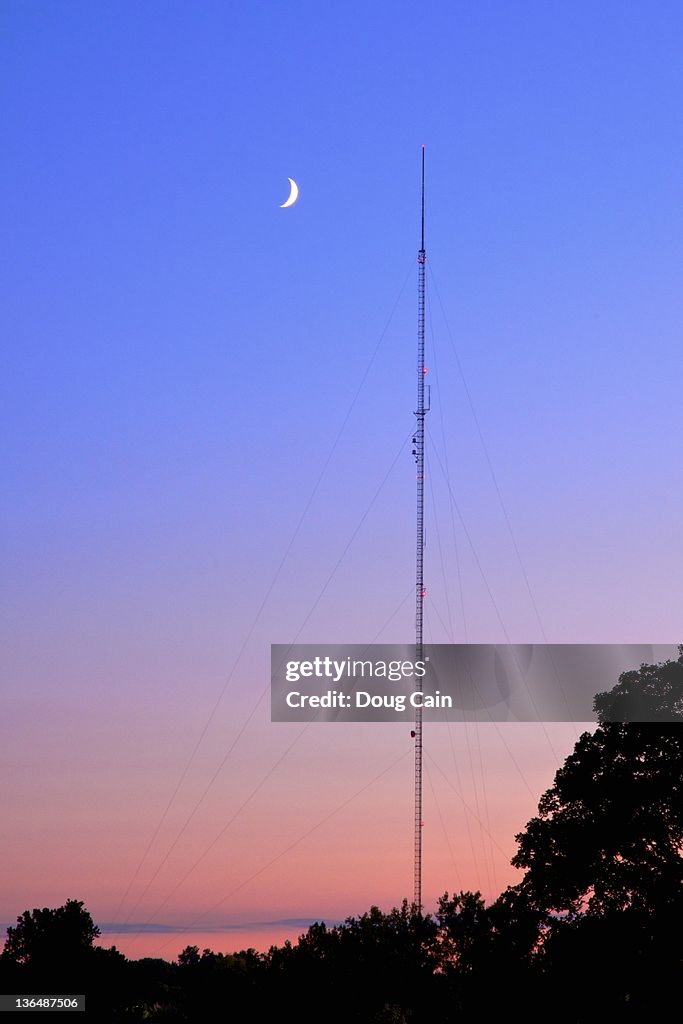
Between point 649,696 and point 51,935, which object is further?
point 51,935

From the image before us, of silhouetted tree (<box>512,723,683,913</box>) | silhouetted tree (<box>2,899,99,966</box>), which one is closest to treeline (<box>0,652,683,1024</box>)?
silhouetted tree (<box>512,723,683,913</box>)

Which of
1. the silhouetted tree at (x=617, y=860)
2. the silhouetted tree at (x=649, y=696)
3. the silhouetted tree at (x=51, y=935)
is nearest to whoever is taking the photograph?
the silhouetted tree at (x=617, y=860)

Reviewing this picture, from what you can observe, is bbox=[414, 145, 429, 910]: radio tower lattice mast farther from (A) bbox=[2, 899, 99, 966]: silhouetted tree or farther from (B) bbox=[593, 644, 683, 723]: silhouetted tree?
(A) bbox=[2, 899, 99, 966]: silhouetted tree

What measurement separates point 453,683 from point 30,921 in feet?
219

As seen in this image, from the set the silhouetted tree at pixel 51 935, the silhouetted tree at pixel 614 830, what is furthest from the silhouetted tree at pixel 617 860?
the silhouetted tree at pixel 51 935

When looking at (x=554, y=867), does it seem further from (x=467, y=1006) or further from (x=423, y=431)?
(x=423, y=431)

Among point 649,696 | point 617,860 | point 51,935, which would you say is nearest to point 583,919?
point 617,860

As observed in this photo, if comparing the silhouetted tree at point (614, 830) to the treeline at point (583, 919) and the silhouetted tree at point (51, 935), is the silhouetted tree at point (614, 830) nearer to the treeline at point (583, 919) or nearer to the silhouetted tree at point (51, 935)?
the treeline at point (583, 919)

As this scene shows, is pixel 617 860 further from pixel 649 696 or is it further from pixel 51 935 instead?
pixel 51 935

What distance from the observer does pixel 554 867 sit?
52.0 meters

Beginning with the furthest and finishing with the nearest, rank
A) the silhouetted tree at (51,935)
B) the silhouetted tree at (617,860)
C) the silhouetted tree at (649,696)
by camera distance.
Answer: the silhouetted tree at (51,935) → the silhouetted tree at (649,696) → the silhouetted tree at (617,860)

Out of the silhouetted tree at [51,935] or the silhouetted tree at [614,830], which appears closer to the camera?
the silhouetted tree at [614,830]

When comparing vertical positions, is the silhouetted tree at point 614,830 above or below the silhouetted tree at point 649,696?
below

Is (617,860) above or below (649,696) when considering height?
below
